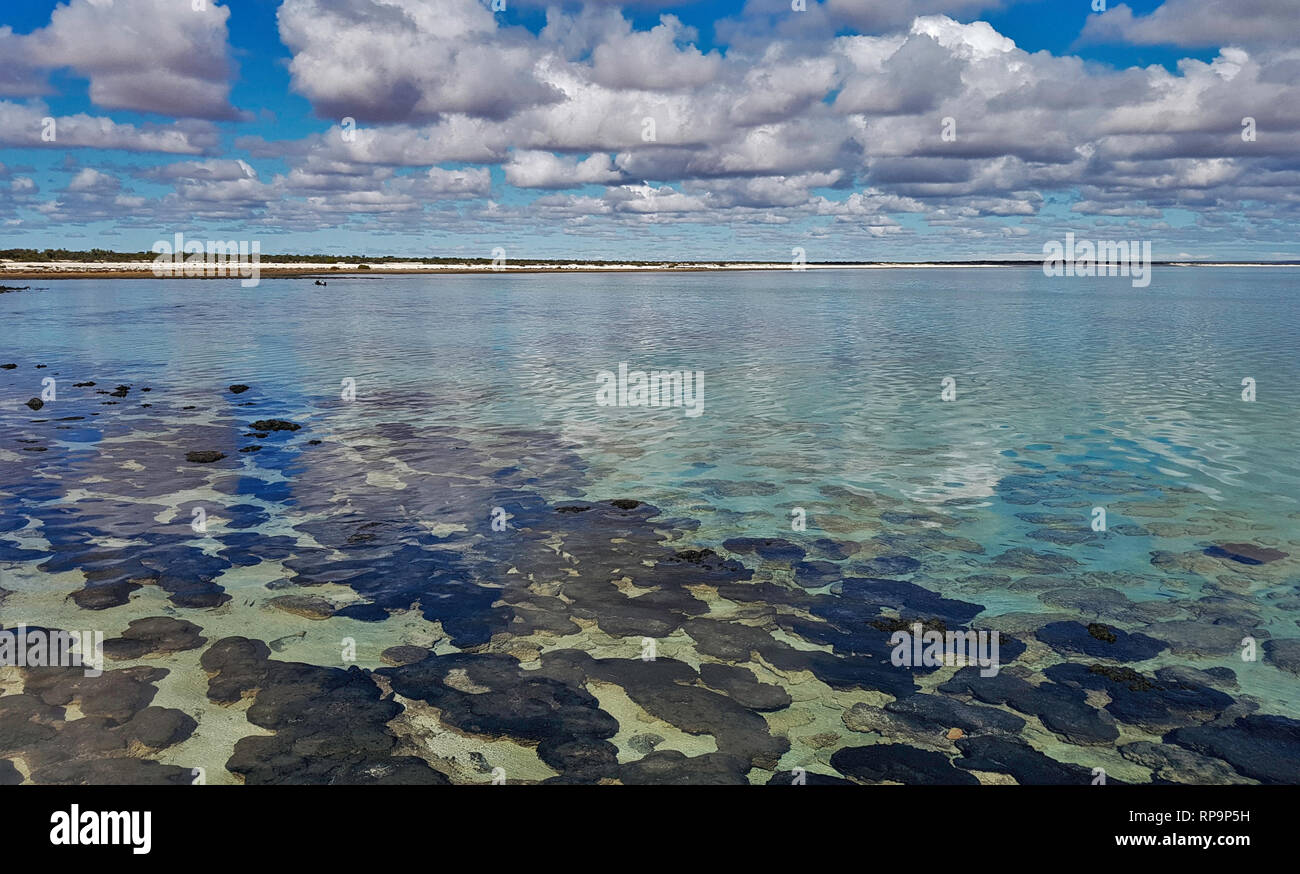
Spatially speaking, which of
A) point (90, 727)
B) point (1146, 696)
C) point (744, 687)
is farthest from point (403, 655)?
point (1146, 696)

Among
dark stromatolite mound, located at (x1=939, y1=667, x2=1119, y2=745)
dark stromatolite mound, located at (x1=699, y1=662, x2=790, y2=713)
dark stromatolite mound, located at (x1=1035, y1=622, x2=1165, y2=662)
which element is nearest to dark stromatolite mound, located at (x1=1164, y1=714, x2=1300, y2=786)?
dark stromatolite mound, located at (x1=939, y1=667, x2=1119, y2=745)

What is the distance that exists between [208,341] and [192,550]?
47429 mm

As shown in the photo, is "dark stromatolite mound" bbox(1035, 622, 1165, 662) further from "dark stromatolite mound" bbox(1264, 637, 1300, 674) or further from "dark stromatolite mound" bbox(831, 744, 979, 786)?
"dark stromatolite mound" bbox(831, 744, 979, 786)

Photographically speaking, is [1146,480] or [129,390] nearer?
[1146,480]

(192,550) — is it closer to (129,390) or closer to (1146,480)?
(1146,480)

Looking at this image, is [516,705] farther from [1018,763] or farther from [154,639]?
[1018,763]

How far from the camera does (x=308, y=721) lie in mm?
9680

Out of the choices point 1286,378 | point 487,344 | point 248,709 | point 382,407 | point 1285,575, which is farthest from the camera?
point 487,344

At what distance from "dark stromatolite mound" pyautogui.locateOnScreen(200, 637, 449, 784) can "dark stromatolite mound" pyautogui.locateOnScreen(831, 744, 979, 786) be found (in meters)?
4.42

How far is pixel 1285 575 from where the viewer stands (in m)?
14.3

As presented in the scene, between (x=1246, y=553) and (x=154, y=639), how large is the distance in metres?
18.8

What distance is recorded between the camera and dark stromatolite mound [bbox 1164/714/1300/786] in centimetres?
884
